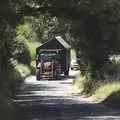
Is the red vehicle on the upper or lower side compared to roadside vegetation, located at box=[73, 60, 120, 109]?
upper

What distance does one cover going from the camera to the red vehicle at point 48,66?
202 feet

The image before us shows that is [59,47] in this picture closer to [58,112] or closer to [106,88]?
[106,88]

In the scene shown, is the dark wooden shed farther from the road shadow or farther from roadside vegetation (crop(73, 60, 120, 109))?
the road shadow

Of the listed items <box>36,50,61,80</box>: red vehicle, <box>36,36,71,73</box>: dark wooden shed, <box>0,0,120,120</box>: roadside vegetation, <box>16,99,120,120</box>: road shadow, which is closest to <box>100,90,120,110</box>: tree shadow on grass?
<box>16,99,120,120</box>: road shadow

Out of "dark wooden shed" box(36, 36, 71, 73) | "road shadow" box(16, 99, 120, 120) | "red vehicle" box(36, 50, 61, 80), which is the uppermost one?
"dark wooden shed" box(36, 36, 71, 73)

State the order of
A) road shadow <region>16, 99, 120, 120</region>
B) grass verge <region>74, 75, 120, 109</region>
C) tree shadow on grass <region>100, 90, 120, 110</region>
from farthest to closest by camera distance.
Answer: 1. grass verge <region>74, 75, 120, 109</region>
2. tree shadow on grass <region>100, 90, 120, 110</region>
3. road shadow <region>16, 99, 120, 120</region>

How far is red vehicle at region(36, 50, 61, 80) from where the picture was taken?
61.5m

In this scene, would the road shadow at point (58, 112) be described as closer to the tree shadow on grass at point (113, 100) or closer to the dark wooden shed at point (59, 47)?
the tree shadow on grass at point (113, 100)

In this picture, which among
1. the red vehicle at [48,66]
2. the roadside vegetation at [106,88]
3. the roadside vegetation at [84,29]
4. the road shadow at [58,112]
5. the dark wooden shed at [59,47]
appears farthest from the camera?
the dark wooden shed at [59,47]

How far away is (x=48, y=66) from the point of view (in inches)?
2430

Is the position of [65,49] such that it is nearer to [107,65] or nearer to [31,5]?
[107,65]

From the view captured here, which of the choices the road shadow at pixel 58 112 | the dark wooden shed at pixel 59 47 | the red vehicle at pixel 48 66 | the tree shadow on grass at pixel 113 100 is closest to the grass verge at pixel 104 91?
the tree shadow on grass at pixel 113 100

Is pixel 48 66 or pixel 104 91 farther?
pixel 48 66

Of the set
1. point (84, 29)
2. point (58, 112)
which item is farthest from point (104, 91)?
point (58, 112)
